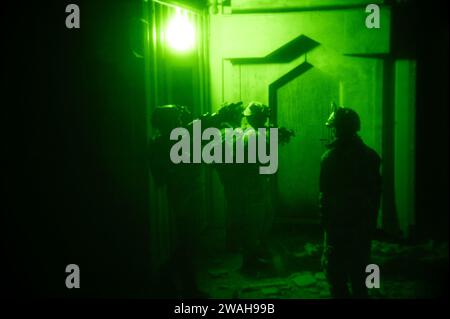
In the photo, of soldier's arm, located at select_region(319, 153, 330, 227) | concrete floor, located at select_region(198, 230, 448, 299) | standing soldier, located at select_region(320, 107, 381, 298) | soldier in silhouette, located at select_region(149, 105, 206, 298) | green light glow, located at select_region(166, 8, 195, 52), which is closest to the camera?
standing soldier, located at select_region(320, 107, 381, 298)

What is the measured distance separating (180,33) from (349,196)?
3.80 metres

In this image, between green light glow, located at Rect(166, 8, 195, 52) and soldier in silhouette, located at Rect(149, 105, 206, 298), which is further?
green light glow, located at Rect(166, 8, 195, 52)

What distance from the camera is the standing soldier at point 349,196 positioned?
5082mm

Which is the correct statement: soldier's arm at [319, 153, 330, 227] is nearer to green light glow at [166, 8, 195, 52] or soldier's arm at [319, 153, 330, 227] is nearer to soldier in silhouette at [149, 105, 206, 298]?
soldier in silhouette at [149, 105, 206, 298]

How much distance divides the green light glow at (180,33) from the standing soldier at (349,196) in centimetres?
304

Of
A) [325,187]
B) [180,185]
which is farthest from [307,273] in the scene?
[180,185]

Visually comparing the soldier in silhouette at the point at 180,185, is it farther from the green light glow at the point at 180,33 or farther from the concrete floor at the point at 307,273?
the green light glow at the point at 180,33

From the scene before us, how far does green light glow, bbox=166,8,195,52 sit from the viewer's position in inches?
283

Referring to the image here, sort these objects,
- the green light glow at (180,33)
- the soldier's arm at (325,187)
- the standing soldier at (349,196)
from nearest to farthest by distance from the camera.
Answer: the standing soldier at (349,196), the soldier's arm at (325,187), the green light glow at (180,33)

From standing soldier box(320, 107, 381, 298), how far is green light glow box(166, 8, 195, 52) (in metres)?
3.04

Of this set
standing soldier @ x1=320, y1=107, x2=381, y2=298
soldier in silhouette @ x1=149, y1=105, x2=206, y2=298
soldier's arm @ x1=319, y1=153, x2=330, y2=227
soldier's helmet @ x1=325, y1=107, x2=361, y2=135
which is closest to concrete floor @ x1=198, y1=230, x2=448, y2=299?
soldier in silhouette @ x1=149, y1=105, x2=206, y2=298

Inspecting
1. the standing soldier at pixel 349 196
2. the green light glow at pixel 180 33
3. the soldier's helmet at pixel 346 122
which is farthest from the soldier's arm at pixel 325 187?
the green light glow at pixel 180 33

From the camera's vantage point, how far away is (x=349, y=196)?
5.12 meters

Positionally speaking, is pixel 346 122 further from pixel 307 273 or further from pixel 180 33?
pixel 180 33
